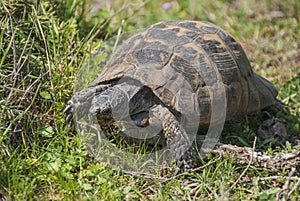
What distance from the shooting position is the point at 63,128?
4047 millimetres

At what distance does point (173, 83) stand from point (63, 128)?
97 centimetres

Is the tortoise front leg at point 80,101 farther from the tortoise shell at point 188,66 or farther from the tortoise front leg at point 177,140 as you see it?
the tortoise front leg at point 177,140

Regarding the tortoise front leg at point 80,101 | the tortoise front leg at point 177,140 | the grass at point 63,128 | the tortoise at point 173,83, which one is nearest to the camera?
the grass at point 63,128

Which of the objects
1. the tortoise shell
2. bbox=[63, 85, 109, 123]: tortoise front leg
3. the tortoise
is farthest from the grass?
the tortoise shell

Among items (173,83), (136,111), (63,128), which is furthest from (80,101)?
(173,83)

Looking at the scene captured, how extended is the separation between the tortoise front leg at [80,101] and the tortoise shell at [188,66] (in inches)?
4.8

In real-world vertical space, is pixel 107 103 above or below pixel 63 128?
above

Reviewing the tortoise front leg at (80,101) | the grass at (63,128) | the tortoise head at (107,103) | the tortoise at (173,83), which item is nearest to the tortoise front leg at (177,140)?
the tortoise at (173,83)

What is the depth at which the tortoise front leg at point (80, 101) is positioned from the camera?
4.02 meters

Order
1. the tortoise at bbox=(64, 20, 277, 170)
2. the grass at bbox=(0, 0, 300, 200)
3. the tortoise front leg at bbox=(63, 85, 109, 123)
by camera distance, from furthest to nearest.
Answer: the tortoise front leg at bbox=(63, 85, 109, 123) < the tortoise at bbox=(64, 20, 277, 170) < the grass at bbox=(0, 0, 300, 200)

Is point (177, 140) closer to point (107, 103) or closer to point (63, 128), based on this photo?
point (107, 103)

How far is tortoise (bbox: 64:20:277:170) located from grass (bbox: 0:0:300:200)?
22cm

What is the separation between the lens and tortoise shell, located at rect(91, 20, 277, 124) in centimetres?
393

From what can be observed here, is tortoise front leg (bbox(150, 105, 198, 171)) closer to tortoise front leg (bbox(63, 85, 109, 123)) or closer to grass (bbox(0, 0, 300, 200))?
grass (bbox(0, 0, 300, 200))
